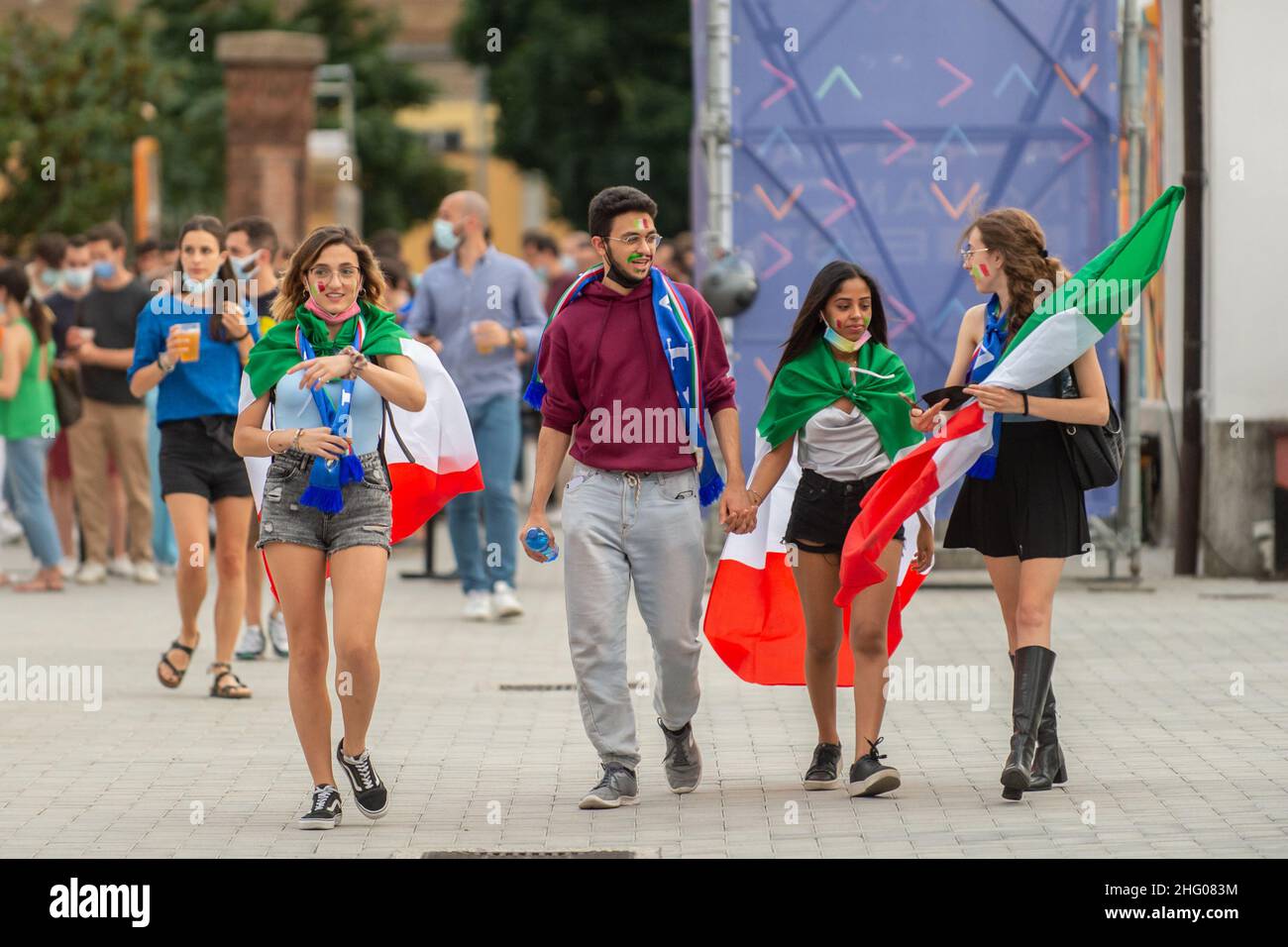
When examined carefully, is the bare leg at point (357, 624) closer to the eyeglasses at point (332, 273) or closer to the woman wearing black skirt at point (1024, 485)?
the eyeglasses at point (332, 273)

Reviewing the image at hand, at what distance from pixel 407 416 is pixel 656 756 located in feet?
6.08

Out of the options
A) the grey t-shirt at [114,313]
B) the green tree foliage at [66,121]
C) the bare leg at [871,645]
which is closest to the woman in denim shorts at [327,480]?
the bare leg at [871,645]

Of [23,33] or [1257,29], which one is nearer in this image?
[1257,29]

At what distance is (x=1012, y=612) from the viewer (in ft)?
25.4

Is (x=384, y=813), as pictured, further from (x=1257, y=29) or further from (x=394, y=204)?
(x=394, y=204)

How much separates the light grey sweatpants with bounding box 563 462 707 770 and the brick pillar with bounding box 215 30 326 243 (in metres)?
14.2

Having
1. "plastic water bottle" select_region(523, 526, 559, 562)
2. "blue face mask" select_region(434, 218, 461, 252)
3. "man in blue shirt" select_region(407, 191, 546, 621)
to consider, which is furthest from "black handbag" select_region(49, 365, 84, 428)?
"plastic water bottle" select_region(523, 526, 559, 562)

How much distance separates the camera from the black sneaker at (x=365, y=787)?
733cm

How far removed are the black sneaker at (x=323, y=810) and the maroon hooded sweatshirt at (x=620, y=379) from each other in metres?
1.31

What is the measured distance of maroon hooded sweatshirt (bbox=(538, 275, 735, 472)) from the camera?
7.60m

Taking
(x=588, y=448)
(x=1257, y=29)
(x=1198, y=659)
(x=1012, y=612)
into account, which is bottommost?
(x=1198, y=659)

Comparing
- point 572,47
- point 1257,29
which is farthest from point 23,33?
point 1257,29
